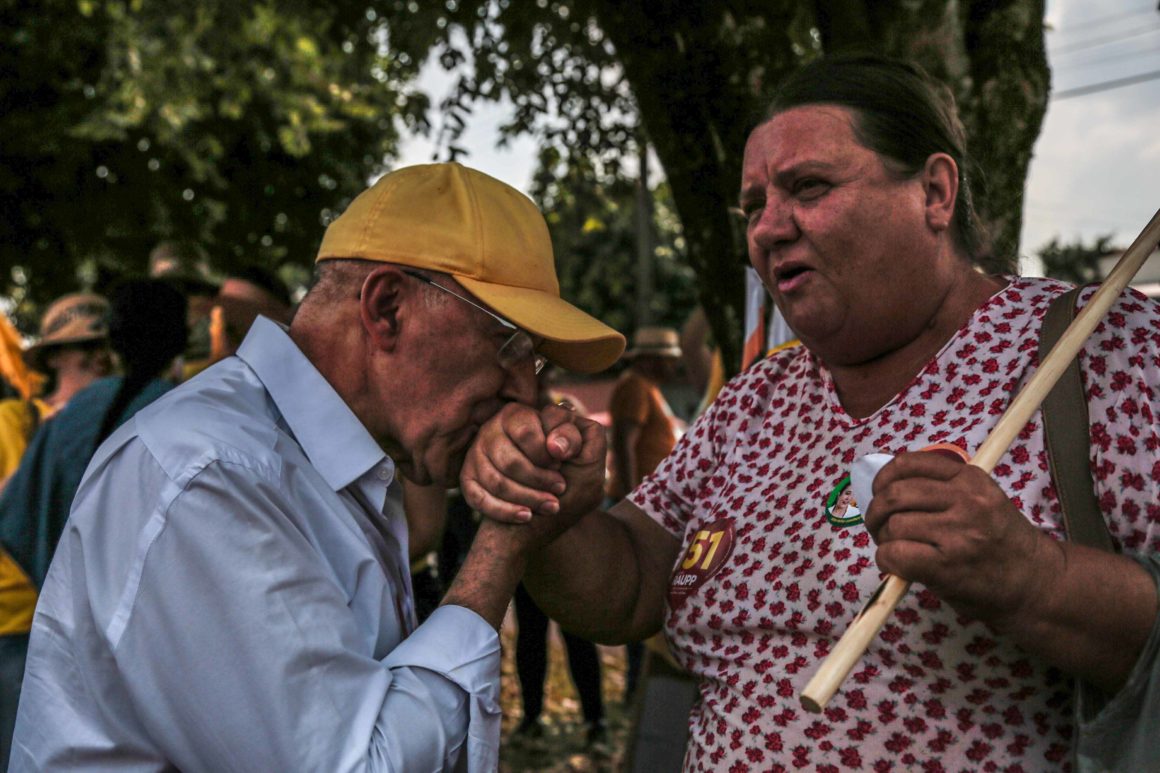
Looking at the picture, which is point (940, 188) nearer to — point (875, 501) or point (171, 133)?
point (875, 501)

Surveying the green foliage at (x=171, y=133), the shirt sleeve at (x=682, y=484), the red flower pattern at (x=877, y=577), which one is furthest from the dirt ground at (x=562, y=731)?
the green foliage at (x=171, y=133)

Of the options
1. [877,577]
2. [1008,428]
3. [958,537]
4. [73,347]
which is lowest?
[73,347]

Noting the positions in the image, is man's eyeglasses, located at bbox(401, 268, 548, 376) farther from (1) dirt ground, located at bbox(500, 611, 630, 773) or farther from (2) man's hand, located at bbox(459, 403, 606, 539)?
(1) dirt ground, located at bbox(500, 611, 630, 773)

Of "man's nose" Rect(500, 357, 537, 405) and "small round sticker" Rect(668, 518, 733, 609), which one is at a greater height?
"man's nose" Rect(500, 357, 537, 405)

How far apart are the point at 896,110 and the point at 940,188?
0.18m

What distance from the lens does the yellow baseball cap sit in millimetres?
1923

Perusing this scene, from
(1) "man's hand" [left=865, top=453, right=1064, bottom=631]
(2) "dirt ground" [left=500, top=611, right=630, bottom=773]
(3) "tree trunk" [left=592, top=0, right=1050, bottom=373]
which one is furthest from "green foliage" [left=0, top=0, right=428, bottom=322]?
(1) "man's hand" [left=865, top=453, right=1064, bottom=631]

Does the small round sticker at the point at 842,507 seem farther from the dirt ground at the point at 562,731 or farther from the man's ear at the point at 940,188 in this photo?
the dirt ground at the point at 562,731

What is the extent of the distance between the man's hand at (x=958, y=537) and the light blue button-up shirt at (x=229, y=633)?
0.63 meters

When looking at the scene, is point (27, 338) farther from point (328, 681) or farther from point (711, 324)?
point (328, 681)

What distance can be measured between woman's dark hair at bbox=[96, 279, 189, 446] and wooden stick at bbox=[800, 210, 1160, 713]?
10.1 feet

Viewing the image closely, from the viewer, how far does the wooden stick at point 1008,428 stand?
1366 mm

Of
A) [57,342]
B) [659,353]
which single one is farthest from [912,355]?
[659,353]

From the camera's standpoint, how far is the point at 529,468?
1.94 metres
